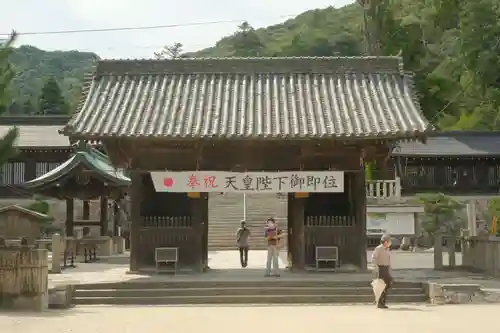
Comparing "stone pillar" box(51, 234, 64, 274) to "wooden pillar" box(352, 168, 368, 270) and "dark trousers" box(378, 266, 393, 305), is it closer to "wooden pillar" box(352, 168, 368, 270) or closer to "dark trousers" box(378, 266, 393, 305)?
"wooden pillar" box(352, 168, 368, 270)

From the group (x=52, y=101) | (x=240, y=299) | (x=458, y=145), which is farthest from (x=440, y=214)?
(x=52, y=101)

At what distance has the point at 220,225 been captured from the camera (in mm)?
40625

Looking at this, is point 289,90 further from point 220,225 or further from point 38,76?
point 38,76

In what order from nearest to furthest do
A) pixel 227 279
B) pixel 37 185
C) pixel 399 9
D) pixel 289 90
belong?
pixel 227 279
pixel 289 90
pixel 37 185
pixel 399 9

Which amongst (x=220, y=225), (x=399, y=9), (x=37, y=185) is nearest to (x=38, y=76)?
(x=399, y=9)

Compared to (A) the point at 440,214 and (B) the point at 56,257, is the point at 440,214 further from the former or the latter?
(B) the point at 56,257

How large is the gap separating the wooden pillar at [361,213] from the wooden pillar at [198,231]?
14.7ft

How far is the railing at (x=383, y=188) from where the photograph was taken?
40.5 metres

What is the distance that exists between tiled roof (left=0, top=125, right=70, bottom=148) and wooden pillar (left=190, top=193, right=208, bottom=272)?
972 inches

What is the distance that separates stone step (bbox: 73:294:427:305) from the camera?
56.5 feet

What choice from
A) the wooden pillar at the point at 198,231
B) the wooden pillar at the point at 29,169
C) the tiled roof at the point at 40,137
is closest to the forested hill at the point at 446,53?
the tiled roof at the point at 40,137

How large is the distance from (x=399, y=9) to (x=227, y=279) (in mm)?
75214

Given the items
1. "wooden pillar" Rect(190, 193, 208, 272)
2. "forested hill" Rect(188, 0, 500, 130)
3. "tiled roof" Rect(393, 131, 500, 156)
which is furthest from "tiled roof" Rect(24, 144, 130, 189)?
"forested hill" Rect(188, 0, 500, 130)

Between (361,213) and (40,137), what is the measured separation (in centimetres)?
3103
